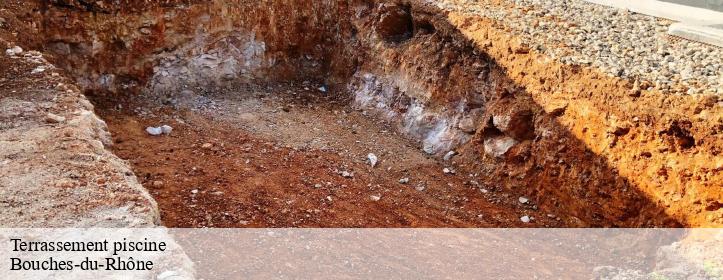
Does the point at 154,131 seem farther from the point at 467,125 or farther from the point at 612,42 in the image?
the point at 612,42

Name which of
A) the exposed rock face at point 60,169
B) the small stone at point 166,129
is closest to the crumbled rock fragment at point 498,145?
the small stone at point 166,129

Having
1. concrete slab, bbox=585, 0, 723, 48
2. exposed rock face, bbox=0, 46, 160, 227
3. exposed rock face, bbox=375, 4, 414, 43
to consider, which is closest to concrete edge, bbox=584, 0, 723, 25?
concrete slab, bbox=585, 0, 723, 48

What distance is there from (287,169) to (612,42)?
12.8 ft

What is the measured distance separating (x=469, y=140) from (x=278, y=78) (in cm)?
326

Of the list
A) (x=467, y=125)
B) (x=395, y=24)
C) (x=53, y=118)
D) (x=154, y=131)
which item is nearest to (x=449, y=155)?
(x=467, y=125)

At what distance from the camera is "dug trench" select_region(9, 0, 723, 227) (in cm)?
645

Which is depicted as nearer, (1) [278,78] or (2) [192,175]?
(2) [192,175]

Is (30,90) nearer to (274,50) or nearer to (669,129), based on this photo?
(274,50)

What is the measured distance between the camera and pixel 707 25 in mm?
8109

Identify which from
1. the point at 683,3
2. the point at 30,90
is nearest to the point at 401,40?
the point at 683,3

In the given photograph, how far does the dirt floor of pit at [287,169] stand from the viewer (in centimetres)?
666

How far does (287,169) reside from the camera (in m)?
7.59

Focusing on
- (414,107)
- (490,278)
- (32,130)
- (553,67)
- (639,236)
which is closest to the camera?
(32,130)

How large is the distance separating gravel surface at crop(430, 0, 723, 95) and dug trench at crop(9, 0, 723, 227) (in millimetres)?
236
